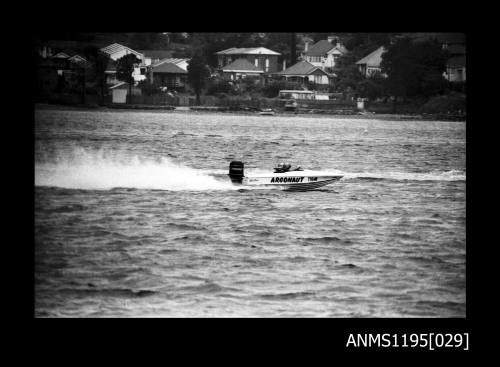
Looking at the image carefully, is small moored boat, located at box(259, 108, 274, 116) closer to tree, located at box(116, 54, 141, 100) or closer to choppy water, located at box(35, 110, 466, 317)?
tree, located at box(116, 54, 141, 100)

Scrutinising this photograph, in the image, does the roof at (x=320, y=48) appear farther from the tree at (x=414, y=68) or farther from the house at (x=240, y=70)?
the tree at (x=414, y=68)

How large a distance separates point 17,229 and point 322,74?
78.2m

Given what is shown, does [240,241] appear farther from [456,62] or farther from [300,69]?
[300,69]

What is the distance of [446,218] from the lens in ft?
70.5

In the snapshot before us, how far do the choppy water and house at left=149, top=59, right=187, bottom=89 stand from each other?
40.2 metres

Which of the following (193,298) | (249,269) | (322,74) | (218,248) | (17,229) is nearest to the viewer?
(17,229)

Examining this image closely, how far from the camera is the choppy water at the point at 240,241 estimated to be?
42.5 feet

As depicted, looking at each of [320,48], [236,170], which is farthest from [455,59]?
[236,170]

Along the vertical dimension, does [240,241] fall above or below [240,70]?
below

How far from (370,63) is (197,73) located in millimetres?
13968

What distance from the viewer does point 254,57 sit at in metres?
88.2

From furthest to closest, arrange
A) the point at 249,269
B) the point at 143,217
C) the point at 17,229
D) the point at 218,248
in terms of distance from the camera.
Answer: the point at 143,217, the point at 218,248, the point at 249,269, the point at 17,229
